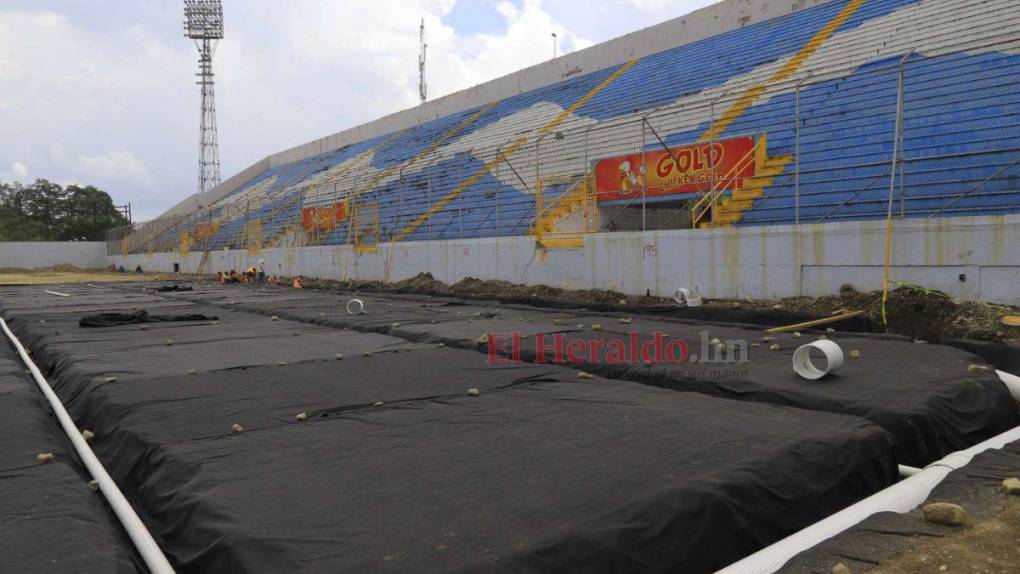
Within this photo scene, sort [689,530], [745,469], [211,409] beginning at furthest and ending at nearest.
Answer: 1. [211,409]
2. [745,469]
3. [689,530]

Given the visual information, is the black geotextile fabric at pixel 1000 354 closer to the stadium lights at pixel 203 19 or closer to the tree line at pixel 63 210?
the stadium lights at pixel 203 19

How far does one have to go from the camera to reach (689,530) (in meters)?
2.10

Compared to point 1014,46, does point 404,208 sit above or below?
below

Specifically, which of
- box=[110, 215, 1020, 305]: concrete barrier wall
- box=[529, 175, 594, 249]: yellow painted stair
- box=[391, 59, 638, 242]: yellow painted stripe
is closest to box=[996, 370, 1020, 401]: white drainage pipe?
box=[110, 215, 1020, 305]: concrete barrier wall

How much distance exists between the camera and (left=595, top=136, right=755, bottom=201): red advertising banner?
11.2 metres

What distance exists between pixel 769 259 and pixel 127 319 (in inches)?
327

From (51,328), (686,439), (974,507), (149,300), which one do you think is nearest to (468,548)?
(686,439)

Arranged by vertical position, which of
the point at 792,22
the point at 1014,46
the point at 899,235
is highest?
the point at 792,22

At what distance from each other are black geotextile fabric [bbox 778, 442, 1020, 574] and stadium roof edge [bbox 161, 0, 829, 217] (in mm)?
16217

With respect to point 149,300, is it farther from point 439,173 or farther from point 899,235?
point 899,235

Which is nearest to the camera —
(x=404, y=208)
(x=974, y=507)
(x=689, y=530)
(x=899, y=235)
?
(x=689, y=530)

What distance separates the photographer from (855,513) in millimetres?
2352

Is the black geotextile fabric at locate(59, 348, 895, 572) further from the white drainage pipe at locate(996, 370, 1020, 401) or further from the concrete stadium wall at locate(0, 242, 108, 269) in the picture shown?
the concrete stadium wall at locate(0, 242, 108, 269)

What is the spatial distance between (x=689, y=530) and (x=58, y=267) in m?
44.5
